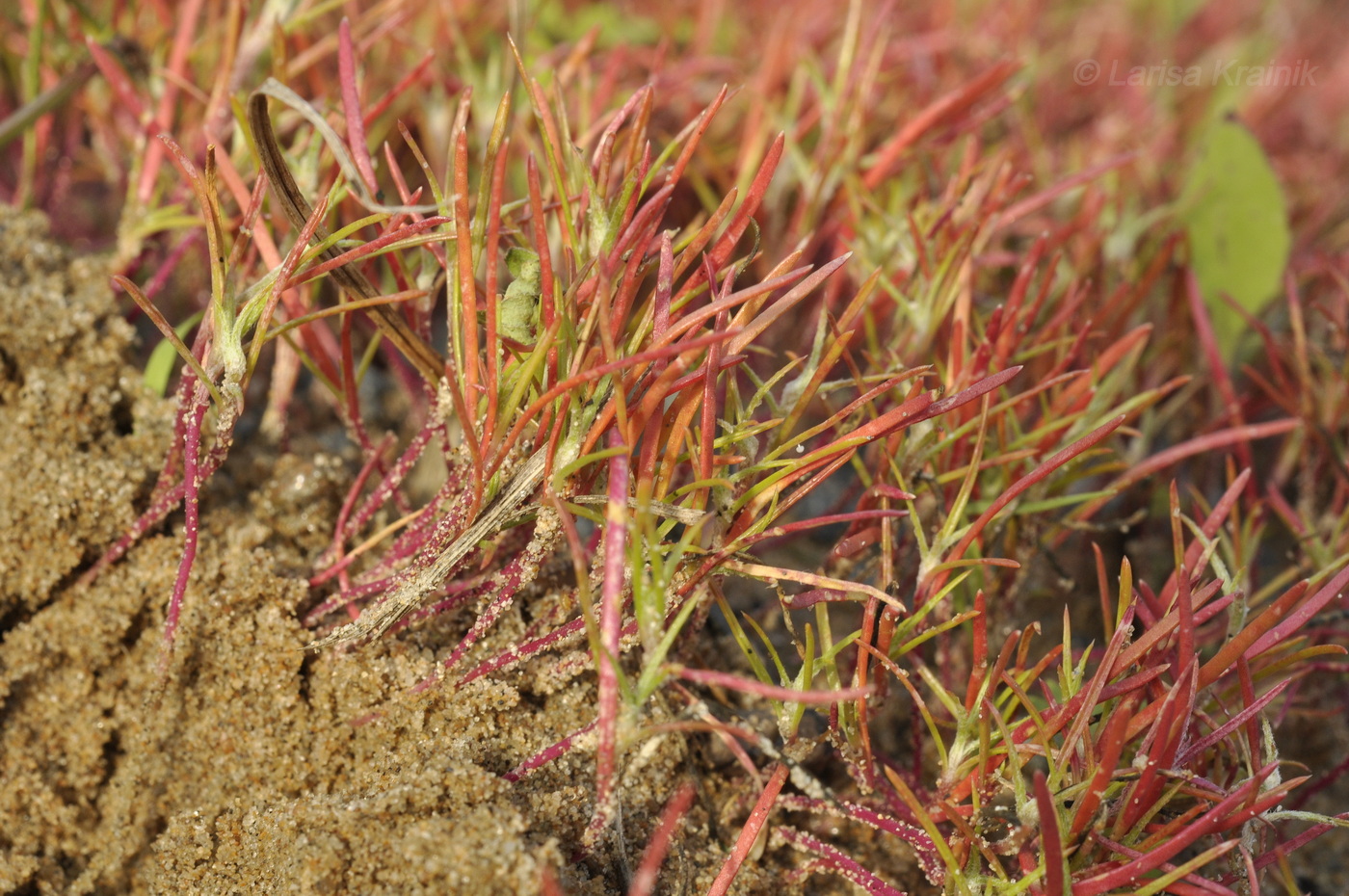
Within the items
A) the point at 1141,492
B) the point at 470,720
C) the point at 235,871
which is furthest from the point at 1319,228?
the point at 235,871

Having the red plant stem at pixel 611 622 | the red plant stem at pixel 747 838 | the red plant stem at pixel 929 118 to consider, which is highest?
the red plant stem at pixel 929 118

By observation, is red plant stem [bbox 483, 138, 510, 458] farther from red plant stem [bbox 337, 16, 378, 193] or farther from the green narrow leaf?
the green narrow leaf

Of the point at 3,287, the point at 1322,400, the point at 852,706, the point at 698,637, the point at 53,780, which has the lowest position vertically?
the point at 1322,400

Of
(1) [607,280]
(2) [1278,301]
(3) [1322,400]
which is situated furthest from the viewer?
(2) [1278,301]

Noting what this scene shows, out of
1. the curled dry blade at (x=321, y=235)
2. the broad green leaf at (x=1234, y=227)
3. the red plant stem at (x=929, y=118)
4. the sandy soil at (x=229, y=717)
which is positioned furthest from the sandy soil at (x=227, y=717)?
the broad green leaf at (x=1234, y=227)

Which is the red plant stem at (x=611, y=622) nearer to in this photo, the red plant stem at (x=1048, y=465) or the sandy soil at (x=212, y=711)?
the sandy soil at (x=212, y=711)

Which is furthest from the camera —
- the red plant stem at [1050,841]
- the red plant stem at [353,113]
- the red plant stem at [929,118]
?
the red plant stem at [929,118]

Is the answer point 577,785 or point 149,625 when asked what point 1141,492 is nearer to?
point 577,785
